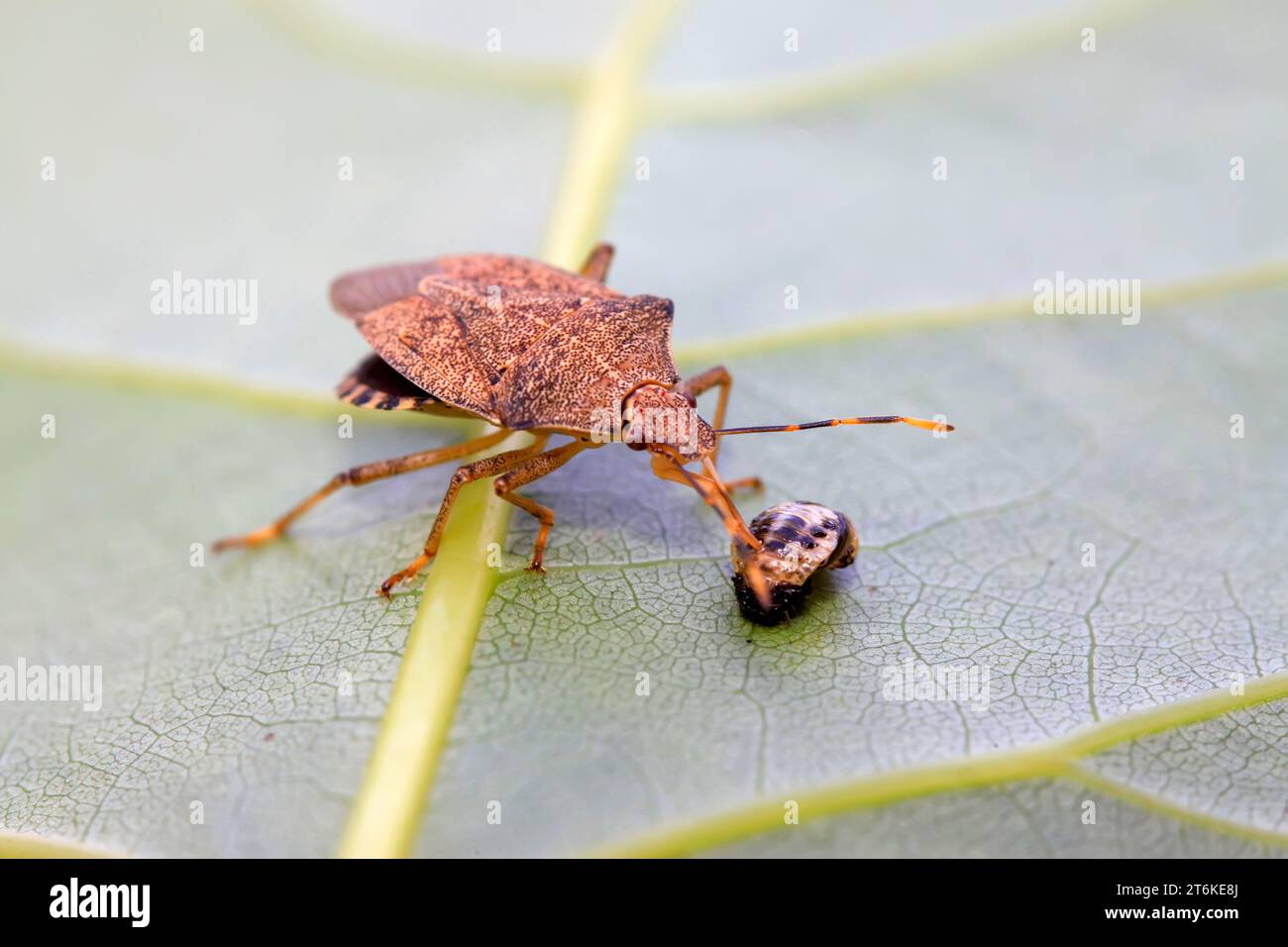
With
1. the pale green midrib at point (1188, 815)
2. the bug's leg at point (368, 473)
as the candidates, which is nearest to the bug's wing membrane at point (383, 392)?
the bug's leg at point (368, 473)

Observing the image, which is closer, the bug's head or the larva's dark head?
the larva's dark head

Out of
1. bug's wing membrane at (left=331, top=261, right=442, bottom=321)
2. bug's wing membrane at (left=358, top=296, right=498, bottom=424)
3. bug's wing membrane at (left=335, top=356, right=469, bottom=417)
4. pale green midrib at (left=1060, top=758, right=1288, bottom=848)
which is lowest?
pale green midrib at (left=1060, top=758, right=1288, bottom=848)

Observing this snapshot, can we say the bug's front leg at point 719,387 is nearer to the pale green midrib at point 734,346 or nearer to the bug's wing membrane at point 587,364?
the bug's wing membrane at point 587,364

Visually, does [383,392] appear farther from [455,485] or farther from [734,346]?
[734,346]

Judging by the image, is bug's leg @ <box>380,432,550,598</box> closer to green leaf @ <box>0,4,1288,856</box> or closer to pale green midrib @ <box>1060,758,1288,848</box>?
green leaf @ <box>0,4,1288,856</box>

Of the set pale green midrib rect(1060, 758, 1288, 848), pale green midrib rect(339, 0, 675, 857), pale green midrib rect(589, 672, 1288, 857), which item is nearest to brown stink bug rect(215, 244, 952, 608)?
pale green midrib rect(339, 0, 675, 857)

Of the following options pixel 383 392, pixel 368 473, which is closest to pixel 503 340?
pixel 383 392

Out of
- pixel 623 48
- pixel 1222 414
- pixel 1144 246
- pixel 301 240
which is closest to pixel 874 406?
pixel 1222 414
